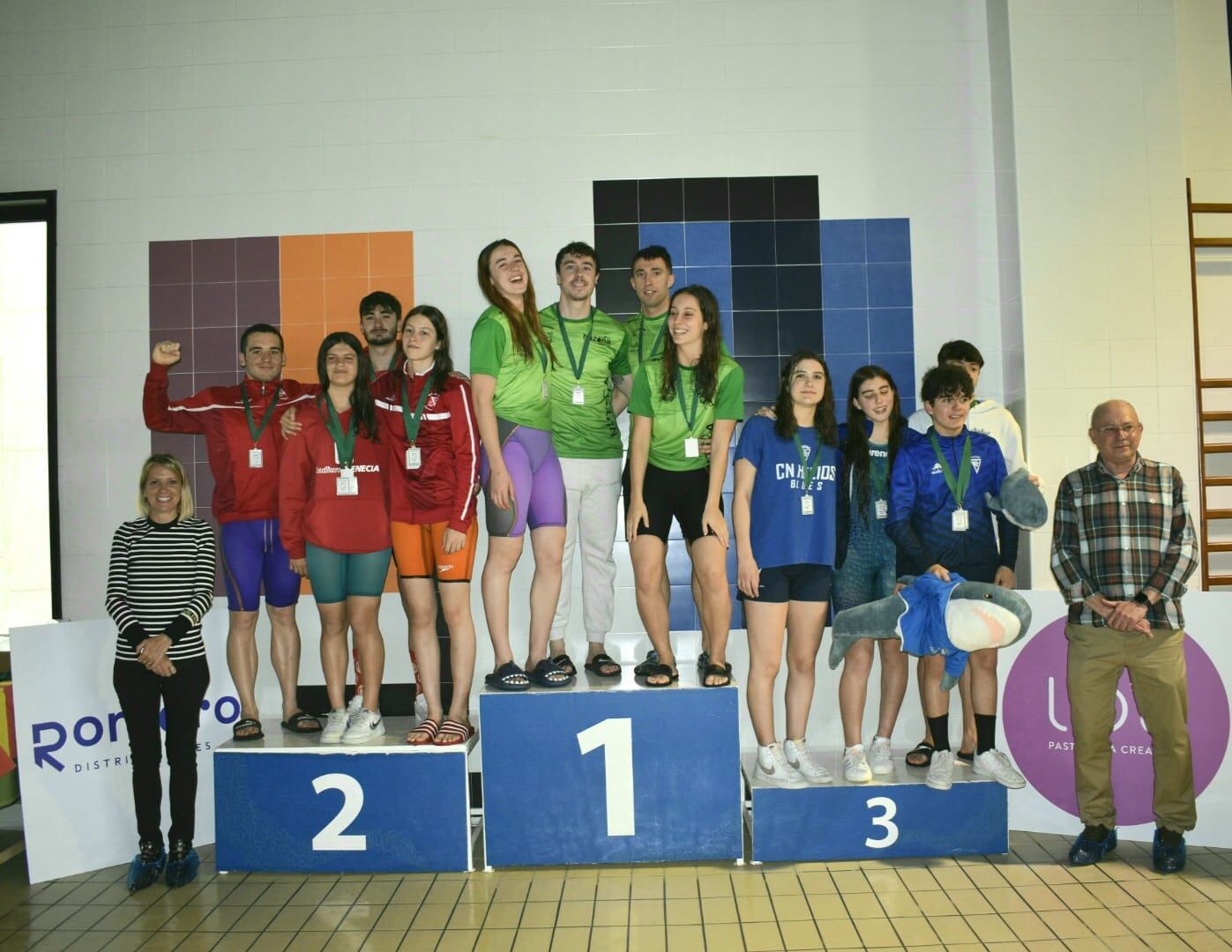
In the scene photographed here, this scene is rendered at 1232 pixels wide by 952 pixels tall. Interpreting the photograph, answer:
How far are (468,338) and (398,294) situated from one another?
0.40 m

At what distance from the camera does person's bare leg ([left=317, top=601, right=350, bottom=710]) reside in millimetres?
3557

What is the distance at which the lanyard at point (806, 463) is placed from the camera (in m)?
3.38

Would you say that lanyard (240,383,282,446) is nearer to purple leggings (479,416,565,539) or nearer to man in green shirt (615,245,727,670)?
purple leggings (479,416,565,539)

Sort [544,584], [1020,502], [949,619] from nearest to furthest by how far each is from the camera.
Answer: [949,619]
[1020,502]
[544,584]

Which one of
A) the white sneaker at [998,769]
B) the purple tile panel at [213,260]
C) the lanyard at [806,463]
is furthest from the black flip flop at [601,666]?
the purple tile panel at [213,260]

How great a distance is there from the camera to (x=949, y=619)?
3186 mm

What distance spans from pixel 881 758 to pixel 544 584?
1457 millimetres

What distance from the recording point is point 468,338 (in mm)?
4516

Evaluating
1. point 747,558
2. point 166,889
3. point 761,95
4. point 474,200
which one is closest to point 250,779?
point 166,889

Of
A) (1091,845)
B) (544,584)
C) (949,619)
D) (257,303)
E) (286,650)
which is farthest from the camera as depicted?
(257,303)

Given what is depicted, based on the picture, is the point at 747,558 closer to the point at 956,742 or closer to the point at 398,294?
the point at 956,742

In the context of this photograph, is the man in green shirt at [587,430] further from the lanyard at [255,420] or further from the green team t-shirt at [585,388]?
the lanyard at [255,420]

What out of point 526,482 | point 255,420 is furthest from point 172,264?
point 526,482

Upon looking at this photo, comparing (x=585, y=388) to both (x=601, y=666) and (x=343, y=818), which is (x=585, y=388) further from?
(x=343, y=818)
